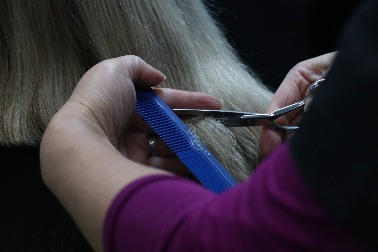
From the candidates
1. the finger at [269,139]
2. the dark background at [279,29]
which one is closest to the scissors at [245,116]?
the finger at [269,139]

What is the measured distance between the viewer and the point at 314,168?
0.41m

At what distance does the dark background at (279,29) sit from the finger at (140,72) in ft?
2.15

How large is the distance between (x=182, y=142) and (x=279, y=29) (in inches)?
33.1

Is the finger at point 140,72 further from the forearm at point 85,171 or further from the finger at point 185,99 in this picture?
the forearm at point 85,171

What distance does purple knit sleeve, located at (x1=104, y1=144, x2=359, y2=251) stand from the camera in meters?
0.41

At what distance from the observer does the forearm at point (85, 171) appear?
49cm

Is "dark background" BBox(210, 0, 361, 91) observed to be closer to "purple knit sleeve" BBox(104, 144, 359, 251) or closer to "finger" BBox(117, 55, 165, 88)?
"finger" BBox(117, 55, 165, 88)

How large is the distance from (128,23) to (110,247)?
0.44 m

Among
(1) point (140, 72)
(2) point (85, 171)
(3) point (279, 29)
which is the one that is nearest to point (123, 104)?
(1) point (140, 72)

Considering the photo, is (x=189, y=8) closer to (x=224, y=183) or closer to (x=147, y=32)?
(x=147, y=32)

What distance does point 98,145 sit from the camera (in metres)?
0.54

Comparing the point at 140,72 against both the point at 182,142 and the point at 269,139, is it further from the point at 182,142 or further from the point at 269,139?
the point at 269,139

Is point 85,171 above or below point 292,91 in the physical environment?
above

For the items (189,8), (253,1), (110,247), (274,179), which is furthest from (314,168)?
(253,1)
